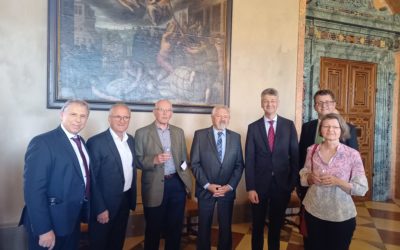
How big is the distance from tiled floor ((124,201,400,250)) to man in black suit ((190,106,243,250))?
36.3 inches

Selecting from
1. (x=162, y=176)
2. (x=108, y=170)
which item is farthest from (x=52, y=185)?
(x=162, y=176)

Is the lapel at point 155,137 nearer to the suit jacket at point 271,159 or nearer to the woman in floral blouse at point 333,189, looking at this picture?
the suit jacket at point 271,159

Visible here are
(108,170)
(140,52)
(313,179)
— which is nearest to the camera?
(313,179)

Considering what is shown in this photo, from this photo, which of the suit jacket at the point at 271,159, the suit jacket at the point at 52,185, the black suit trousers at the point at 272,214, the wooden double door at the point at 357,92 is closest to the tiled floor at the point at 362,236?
the black suit trousers at the point at 272,214

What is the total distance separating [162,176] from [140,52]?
1817 mm

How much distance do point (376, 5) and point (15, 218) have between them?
263 inches

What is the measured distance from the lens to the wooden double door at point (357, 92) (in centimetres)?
596

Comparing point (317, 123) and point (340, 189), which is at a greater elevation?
point (317, 123)

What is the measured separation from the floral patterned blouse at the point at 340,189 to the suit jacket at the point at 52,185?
1673 millimetres

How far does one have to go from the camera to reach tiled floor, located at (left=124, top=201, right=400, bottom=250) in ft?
13.0

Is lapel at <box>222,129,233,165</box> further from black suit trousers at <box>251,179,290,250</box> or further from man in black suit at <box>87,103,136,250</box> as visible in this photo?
man in black suit at <box>87,103,136,250</box>

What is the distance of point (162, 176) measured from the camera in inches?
117

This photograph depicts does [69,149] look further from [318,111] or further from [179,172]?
[318,111]

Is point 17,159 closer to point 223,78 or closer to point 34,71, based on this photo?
point 34,71
